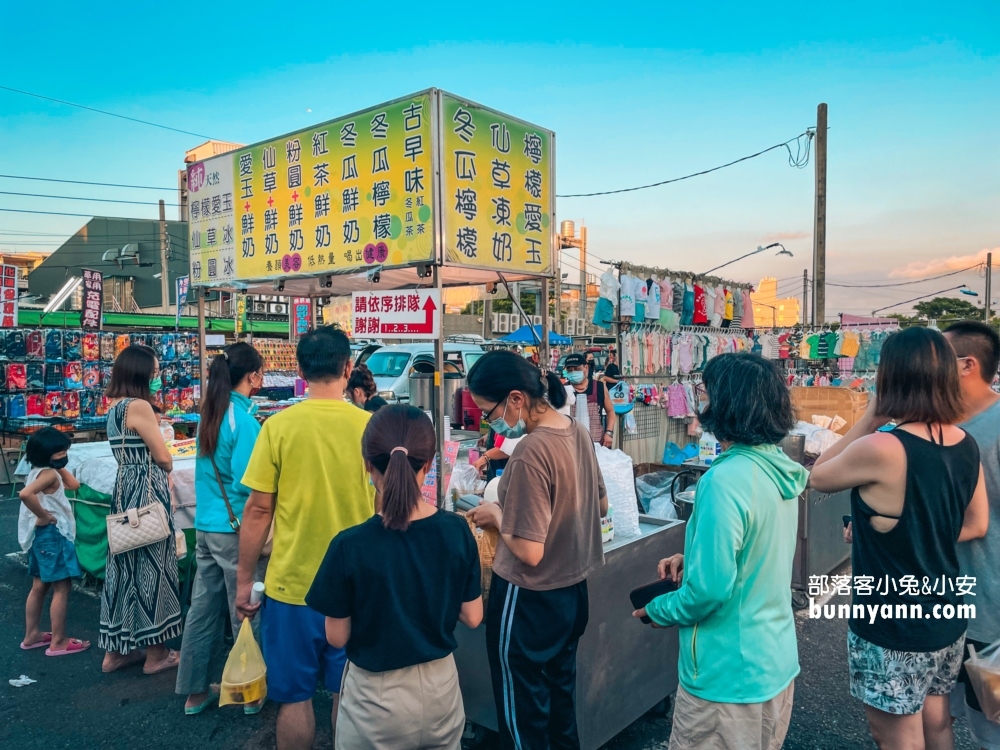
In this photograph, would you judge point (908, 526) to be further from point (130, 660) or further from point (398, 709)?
point (130, 660)

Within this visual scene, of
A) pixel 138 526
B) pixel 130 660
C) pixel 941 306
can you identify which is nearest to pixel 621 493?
pixel 138 526

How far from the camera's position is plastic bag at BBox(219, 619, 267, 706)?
8.91 ft

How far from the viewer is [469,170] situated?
4160 millimetres

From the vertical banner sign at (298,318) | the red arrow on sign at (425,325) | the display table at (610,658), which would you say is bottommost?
the display table at (610,658)

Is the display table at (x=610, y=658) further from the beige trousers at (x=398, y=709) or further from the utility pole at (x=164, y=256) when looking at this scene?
the utility pole at (x=164, y=256)

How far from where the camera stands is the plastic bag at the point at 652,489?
4887 millimetres

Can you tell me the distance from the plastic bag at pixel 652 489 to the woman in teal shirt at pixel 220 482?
2880 mm

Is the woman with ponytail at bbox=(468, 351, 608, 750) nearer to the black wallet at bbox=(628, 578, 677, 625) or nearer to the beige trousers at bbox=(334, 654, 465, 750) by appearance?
the black wallet at bbox=(628, 578, 677, 625)

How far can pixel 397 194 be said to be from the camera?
415 centimetres

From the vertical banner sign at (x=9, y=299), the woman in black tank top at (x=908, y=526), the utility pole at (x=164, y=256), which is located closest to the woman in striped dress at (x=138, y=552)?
the woman in black tank top at (x=908, y=526)

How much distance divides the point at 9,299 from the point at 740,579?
13.6 m

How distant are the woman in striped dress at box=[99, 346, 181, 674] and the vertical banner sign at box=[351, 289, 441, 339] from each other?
1.31 m

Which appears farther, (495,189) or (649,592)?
(495,189)

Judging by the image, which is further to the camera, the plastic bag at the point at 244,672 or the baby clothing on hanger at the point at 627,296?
the baby clothing on hanger at the point at 627,296
